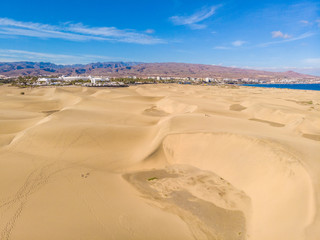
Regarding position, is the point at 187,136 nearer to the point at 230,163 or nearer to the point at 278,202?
the point at 230,163

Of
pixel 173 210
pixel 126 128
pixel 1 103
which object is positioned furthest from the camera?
pixel 1 103

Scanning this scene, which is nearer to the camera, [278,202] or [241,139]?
[278,202]

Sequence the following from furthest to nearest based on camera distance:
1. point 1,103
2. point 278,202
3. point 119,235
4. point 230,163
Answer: point 1,103 → point 230,163 → point 278,202 → point 119,235

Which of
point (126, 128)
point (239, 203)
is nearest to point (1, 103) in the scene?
point (126, 128)

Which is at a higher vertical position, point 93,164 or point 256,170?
point 256,170

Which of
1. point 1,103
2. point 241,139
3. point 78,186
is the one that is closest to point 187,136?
point 241,139

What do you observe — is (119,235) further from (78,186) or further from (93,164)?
(93,164)
